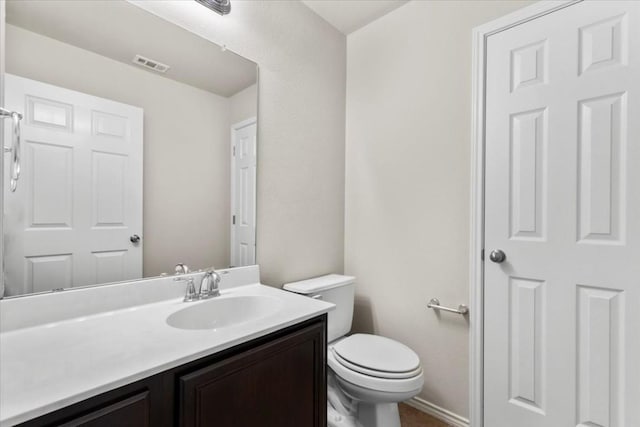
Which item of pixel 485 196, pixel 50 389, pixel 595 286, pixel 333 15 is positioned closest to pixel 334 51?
pixel 333 15

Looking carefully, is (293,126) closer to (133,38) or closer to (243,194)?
(243,194)

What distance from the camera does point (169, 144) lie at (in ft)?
4.21

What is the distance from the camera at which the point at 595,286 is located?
122 cm

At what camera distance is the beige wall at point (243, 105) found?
4.88 ft

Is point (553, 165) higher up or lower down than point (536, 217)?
higher up

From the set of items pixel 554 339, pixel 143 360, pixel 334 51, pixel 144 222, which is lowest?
pixel 554 339

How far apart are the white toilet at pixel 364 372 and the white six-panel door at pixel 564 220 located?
0.49 meters

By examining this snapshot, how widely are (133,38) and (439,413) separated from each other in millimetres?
2333

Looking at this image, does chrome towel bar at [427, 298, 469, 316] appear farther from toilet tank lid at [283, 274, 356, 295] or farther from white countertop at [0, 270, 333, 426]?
white countertop at [0, 270, 333, 426]

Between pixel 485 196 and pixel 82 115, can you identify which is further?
pixel 485 196

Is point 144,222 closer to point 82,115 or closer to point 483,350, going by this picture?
point 82,115

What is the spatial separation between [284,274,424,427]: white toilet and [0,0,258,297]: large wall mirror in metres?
0.57

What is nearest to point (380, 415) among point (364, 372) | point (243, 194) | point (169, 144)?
point (364, 372)

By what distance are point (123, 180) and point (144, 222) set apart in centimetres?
18
